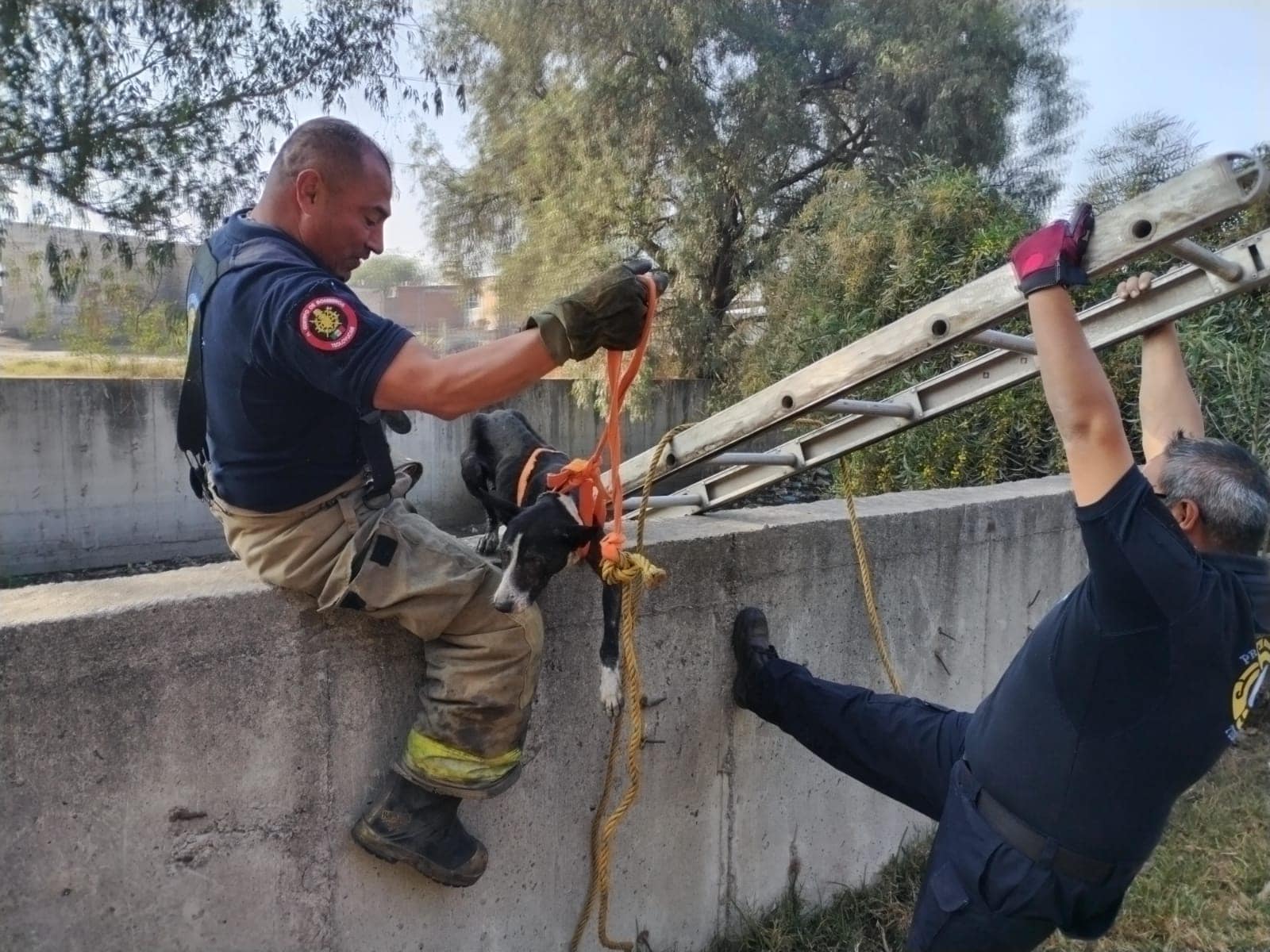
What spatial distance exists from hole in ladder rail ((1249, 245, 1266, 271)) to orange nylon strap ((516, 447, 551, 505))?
2108mm

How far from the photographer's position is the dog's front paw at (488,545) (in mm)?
3020

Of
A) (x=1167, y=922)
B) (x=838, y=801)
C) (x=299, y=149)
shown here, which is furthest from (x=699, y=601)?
(x=1167, y=922)

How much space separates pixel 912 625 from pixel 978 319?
1765mm

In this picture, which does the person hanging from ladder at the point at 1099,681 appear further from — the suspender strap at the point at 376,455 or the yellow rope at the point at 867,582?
the suspender strap at the point at 376,455

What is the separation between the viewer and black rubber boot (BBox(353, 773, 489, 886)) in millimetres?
2271

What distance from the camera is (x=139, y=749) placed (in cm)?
207

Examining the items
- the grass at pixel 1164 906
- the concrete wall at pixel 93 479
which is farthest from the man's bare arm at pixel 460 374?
the concrete wall at pixel 93 479

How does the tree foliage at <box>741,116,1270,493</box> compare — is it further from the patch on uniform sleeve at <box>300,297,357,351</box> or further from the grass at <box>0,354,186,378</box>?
the grass at <box>0,354,186,378</box>

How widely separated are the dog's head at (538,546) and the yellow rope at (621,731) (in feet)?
0.49

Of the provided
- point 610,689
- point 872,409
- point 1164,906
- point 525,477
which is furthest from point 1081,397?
point 1164,906

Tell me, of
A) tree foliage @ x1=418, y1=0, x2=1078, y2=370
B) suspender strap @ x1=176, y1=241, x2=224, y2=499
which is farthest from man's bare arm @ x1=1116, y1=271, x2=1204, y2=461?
tree foliage @ x1=418, y1=0, x2=1078, y2=370

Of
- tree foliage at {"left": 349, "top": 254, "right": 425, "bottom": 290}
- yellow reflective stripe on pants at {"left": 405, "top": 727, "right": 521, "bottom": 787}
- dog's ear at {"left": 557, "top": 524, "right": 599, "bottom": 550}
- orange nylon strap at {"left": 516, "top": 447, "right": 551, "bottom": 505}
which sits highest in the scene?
tree foliage at {"left": 349, "top": 254, "right": 425, "bottom": 290}

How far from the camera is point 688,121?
1341 cm

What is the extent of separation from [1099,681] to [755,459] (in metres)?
1.28
